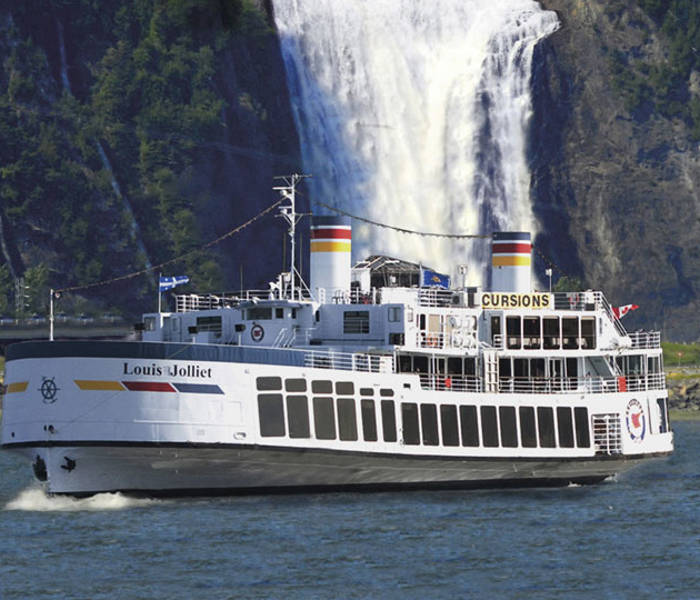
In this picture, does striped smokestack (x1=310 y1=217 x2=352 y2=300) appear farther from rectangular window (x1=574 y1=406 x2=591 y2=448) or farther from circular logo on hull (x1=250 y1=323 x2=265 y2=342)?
rectangular window (x1=574 y1=406 x2=591 y2=448)

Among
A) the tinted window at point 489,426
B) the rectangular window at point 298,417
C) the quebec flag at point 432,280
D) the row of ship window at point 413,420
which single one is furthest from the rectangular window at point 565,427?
the rectangular window at point 298,417

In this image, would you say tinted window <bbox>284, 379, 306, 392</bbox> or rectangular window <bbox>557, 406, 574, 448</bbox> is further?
rectangular window <bbox>557, 406, 574, 448</bbox>

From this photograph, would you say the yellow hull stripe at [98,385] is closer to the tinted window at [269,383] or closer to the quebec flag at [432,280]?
the tinted window at [269,383]

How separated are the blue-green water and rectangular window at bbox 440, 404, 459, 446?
1895 millimetres

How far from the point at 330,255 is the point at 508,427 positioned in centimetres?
918

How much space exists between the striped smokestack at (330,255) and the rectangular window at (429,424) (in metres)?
6.77

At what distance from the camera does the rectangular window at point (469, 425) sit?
55344 millimetres

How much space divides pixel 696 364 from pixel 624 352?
74265 mm

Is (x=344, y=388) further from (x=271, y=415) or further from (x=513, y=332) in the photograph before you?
(x=513, y=332)

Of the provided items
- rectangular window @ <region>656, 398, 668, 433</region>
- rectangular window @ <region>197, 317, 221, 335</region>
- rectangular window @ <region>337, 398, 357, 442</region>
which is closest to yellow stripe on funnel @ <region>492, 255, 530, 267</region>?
rectangular window @ <region>656, 398, 668, 433</region>

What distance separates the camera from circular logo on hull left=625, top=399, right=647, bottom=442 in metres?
59.8

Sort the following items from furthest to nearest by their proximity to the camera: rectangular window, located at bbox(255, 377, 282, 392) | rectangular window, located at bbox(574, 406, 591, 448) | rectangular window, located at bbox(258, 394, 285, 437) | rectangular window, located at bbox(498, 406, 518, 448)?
1. rectangular window, located at bbox(574, 406, 591, 448)
2. rectangular window, located at bbox(498, 406, 518, 448)
3. rectangular window, located at bbox(255, 377, 282, 392)
4. rectangular window, located at bbox(258, 394, 285, 437)

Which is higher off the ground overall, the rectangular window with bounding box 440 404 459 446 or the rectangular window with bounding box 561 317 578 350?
the rectangular window with bounding box 561 317 578 350

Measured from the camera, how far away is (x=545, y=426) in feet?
188
